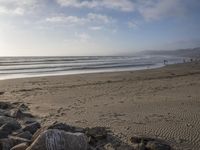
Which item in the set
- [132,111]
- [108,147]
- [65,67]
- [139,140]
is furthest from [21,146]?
[65,67]

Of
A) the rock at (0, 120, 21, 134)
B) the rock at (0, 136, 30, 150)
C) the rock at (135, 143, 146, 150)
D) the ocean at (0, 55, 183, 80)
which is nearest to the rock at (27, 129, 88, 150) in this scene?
the rock at (0, 136, 30, 150)

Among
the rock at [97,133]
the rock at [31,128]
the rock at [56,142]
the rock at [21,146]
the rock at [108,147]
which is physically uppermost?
the rock at [56,142]

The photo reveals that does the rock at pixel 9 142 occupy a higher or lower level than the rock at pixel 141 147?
higher

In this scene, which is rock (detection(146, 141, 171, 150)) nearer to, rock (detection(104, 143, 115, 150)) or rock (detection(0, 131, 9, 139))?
rock (detection(104, 143, 115, 150))

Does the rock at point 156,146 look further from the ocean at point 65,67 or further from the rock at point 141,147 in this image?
the ocean at point 65,67

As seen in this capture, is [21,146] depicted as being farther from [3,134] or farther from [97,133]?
[97,133]

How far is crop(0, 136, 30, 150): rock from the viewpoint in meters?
5.76

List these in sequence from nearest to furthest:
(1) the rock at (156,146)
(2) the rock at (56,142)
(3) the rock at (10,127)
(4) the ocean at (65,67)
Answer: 1. (2) the rock at (56,142)
2. (1) the rock at (156,146)
3. (3) the rock at (10,127)
4. (4) the ocean at (65,67)

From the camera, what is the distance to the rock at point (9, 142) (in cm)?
576

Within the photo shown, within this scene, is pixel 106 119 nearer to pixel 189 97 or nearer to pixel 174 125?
pixel 174 125

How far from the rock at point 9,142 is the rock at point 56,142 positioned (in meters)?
0.91

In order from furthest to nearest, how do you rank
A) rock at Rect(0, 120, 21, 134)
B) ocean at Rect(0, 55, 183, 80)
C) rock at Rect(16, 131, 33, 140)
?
1. ocean at Rect(0, 55, 183, 80)
2. rock at Rect(0, 120, 21, 134)
3. rock at Rect(16, 131, 33, 140)

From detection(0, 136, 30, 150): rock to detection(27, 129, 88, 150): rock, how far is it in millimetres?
914

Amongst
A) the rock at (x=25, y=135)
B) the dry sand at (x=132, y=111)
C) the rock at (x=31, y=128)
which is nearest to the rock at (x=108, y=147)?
the dry sand at (x=132, y=111)
